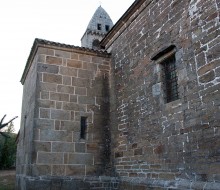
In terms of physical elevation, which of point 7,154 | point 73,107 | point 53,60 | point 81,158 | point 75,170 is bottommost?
point 75,170

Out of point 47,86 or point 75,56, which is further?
point 75,56

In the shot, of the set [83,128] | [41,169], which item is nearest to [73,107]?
Answer: [83,128]

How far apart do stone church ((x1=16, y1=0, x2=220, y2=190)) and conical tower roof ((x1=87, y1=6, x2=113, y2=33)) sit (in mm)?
17550

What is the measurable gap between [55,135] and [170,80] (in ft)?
11.4

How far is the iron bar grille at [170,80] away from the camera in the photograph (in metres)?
5.75

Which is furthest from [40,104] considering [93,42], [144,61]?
[93,42]

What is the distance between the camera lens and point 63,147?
284 inches

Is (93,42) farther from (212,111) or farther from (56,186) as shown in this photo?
(212,111)

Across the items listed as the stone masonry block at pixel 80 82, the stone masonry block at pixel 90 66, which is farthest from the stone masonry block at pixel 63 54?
the stone masonry block at pixel 80 82

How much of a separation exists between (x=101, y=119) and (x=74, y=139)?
1104 millimetres

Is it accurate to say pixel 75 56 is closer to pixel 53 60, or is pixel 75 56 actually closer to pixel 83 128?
pixel 53 60

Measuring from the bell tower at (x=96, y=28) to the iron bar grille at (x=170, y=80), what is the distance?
61.3 feet

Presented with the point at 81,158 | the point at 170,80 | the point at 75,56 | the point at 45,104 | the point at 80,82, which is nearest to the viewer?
the point at 170,80

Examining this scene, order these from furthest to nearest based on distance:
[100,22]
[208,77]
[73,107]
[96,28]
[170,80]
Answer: [100,22], [96,28], [73,107], [170,80], [208,77]
